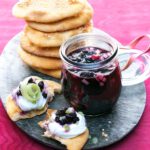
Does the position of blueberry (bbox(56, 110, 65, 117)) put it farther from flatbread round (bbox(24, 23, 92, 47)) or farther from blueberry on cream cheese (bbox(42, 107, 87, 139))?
flatbread round (bbox(24, 23, 92, 47))

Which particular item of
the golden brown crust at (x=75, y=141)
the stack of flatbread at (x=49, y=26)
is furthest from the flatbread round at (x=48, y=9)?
the golden brown crust at (x=75, y=141)

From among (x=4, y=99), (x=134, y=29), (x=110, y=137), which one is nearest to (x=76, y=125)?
(x=110, y=137)

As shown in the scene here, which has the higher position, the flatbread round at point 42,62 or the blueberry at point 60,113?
the blueberry at point 60,113

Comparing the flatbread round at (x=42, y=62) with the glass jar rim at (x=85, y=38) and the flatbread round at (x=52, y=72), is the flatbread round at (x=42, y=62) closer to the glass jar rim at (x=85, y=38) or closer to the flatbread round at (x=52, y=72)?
the flatbread round at (x=52, y=72)

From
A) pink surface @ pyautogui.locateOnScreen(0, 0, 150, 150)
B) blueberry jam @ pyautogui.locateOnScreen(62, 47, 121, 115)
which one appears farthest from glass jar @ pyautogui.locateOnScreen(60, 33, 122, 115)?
pink surface @ pyautogui.locateOnScreen(0, 0, 150, 150)

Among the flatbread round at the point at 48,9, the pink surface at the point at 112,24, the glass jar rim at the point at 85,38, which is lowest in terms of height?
the pink surface at the point at 112,24

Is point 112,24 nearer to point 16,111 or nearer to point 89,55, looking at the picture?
point 89,55

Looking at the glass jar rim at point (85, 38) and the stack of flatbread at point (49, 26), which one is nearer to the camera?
the glass jar rim at point (85, 38)

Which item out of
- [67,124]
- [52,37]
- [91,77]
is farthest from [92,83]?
[52,37]
